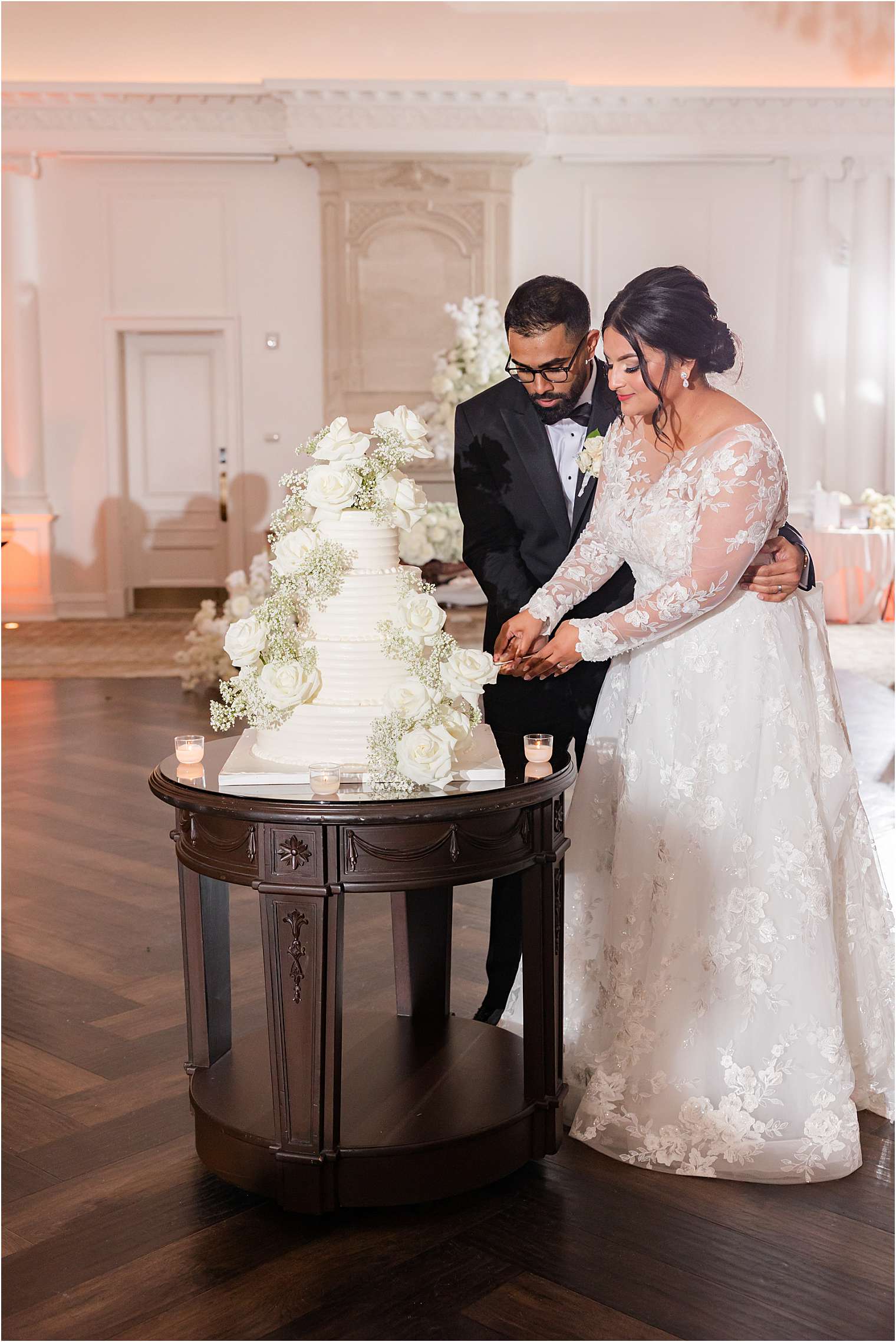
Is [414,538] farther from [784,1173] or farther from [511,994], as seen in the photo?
[784,1173]

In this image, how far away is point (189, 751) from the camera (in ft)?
8.68

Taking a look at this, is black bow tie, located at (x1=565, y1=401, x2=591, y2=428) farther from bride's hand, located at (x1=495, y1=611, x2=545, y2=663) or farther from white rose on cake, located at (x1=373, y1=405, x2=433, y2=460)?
white rose on cake, located at (x1=373, y1=405, x2=433, y2=460)

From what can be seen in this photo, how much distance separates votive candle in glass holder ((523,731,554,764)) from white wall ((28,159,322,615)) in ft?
33.1

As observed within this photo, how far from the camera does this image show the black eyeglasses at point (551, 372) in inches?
121

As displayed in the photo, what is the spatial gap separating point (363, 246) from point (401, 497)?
1022cm

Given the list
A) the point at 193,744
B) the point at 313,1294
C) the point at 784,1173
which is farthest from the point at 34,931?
the point at 784,1173

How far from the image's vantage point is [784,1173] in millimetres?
2682

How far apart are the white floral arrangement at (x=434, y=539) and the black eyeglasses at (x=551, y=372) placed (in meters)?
5.98

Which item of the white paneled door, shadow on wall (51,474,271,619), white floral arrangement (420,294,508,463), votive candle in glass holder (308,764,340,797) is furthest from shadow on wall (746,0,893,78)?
votive candle in glass holder (308,764,340,797)

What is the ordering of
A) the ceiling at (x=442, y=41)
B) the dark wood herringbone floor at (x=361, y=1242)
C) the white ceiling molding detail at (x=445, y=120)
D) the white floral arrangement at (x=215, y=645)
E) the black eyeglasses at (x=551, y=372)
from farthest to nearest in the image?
the ceiling at (x=442, y=41) < the white ceiling molding detail at (x=445, y=120) < the white floral arrangement at (x=215, y=645) < the black eyeglasses at (x=551, y=372) < the dark wood herringbone floor at (x=361, y=1242)

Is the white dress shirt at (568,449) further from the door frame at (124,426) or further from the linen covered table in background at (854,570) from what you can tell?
the door frame at (124,426)

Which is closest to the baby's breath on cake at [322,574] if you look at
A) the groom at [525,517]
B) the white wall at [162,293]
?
the groom at [525,517]

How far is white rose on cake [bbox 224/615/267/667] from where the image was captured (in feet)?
8.32

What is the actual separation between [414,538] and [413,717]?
6848 mm
